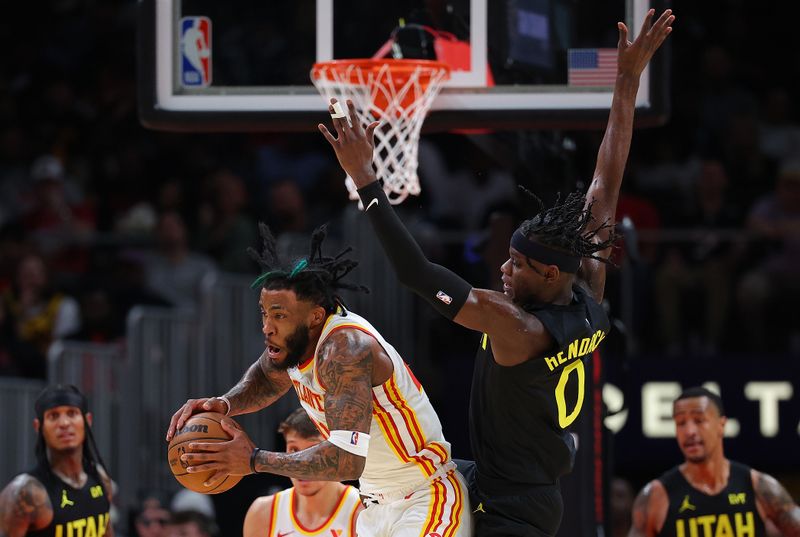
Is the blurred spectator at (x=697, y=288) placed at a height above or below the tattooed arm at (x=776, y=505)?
above

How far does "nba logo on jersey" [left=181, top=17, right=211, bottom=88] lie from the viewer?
22.9ft

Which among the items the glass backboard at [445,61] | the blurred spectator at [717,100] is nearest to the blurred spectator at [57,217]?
the glass backboard at [445,61]

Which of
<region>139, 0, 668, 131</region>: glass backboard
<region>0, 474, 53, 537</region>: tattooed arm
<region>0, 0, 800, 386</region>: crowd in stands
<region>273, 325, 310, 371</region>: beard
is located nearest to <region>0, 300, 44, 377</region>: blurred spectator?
<region>0, 0, 800, 386</region>: crowd in stands

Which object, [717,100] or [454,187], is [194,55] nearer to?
[454,187]

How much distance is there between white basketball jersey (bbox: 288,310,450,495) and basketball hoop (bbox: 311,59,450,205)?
1621 mm

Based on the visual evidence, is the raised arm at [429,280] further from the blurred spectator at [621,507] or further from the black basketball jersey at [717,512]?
the blurred spectator at [621,507]

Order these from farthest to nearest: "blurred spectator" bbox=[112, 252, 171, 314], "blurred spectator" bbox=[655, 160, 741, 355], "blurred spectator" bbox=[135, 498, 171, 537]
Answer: "blurred spectator" bbox=[112, 252, 171, 314] < "blurred spectator" bbox=[655, 160, 741, 355] < "blurred spectator" bbox=[135, 498, 171, 537]

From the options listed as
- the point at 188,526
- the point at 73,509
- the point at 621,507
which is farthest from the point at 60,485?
the point at 621,507

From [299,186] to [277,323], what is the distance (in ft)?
21.2

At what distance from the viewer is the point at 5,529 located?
22.8ft

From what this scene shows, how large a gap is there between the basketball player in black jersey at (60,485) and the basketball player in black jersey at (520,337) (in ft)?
8.00

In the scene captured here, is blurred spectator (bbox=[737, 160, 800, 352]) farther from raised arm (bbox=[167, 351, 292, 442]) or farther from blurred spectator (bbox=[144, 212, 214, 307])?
raised arm (bbox=[167, 351, 292, 442])

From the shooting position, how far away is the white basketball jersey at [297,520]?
6965 mm

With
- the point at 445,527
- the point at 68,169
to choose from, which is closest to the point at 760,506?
the point at 445,527
